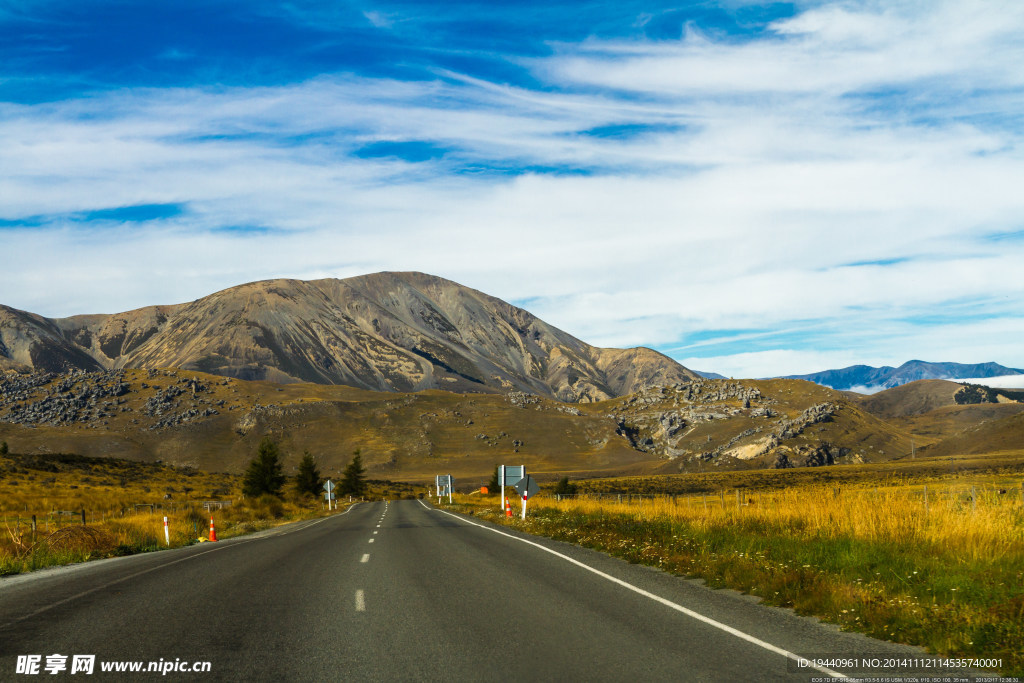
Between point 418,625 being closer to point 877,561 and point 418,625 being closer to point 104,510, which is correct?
point 877,561

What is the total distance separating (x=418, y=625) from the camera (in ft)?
32.4

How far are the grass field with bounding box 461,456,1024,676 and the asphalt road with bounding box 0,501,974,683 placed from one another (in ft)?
1.61

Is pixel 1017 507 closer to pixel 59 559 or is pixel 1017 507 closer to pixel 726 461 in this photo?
pixel 59 559

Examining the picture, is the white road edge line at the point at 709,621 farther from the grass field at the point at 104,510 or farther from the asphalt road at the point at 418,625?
the grass field at the point at 104,510

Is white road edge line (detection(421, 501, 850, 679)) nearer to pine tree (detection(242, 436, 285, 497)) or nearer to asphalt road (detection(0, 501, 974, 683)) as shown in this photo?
asphalt road (detection(0, 501, 974, 683))

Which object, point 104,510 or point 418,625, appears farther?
point 104,510

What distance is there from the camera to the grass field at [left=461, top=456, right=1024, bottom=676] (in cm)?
860

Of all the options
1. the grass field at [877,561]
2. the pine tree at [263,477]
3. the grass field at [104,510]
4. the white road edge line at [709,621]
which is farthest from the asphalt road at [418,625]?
the pine tree at [263,477]

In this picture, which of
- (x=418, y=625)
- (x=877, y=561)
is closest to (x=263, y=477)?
(x=418, y=625)

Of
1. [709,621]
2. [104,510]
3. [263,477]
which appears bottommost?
[263,477]

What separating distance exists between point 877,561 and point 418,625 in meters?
7.47

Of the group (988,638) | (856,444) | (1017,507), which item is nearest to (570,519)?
(1017,507)

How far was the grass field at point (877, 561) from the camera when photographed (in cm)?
860

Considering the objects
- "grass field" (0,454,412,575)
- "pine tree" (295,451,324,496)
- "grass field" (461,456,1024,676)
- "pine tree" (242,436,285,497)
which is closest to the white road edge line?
"grass field" (461,456,1024,676)
